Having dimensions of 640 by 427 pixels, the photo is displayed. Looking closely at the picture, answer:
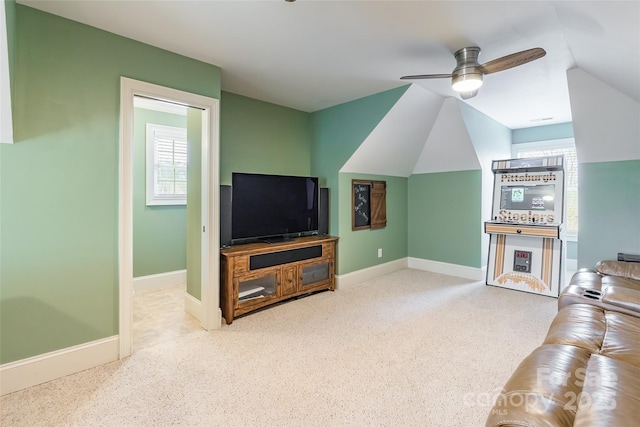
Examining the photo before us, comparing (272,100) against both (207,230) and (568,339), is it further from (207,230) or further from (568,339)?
(568,339)

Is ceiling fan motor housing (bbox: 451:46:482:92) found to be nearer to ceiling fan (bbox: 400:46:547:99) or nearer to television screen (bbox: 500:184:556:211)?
ceiling fan (bbox: 400:46:547:99)

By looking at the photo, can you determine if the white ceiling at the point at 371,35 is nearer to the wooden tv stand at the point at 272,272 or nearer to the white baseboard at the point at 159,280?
the wooden tv stand at the point at 272,272

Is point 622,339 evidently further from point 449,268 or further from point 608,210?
point 449,268

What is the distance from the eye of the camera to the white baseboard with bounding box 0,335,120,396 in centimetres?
189

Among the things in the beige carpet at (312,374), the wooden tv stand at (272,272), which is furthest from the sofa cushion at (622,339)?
the wooden tv stand at (272,272)

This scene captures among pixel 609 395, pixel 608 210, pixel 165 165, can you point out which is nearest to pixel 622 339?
pixel 609 395

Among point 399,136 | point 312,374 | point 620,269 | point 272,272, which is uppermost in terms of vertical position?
point 399,136

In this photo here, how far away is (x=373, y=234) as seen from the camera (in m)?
4.55

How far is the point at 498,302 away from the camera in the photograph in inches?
137

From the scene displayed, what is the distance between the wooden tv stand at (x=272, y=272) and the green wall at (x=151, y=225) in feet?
5.14

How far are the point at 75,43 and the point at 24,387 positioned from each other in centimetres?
233

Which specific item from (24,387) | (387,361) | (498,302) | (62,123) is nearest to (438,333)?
(387,361)

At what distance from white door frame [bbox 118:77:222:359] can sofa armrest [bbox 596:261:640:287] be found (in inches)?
135

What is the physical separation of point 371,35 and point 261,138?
193 cm
